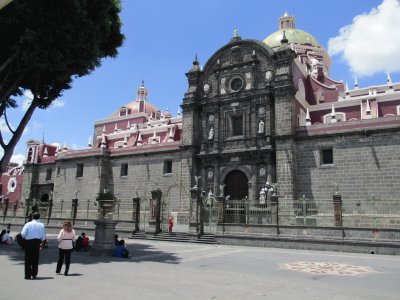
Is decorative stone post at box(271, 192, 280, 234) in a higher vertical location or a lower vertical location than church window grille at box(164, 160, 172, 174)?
lower

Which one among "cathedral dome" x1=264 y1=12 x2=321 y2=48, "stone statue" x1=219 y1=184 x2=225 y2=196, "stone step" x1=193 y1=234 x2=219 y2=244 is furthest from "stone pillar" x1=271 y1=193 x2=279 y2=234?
"cathedral dome" x1=264 y1=12 x2=321 y2=48

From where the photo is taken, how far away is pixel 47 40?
1239 cm

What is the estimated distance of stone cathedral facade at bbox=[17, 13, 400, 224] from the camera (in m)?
21.7

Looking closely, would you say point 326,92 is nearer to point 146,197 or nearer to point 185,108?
point 185,108

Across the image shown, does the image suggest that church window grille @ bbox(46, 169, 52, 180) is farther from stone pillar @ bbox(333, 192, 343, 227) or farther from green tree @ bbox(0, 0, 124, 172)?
stone pillar @ bbox(333, 192, 343, 227)

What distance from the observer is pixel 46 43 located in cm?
1247

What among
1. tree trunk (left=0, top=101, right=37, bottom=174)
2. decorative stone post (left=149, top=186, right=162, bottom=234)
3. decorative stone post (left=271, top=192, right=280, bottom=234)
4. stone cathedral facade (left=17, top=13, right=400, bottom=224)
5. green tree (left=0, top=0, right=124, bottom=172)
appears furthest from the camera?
decorative stone post (left=149, top=186, right=162, bottom=234)

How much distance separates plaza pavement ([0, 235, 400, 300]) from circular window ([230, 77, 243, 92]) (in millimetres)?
16753

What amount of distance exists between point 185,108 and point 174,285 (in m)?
21.6

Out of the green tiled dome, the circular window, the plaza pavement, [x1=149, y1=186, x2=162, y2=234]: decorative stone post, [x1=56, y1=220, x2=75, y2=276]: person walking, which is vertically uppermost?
the green tiled dome

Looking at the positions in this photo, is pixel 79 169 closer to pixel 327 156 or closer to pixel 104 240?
pixel 327 156

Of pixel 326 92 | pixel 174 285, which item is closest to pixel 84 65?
pixel 174 285

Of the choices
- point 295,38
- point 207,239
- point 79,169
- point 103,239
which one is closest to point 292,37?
point 295,38

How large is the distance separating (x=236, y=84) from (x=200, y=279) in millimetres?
20633
